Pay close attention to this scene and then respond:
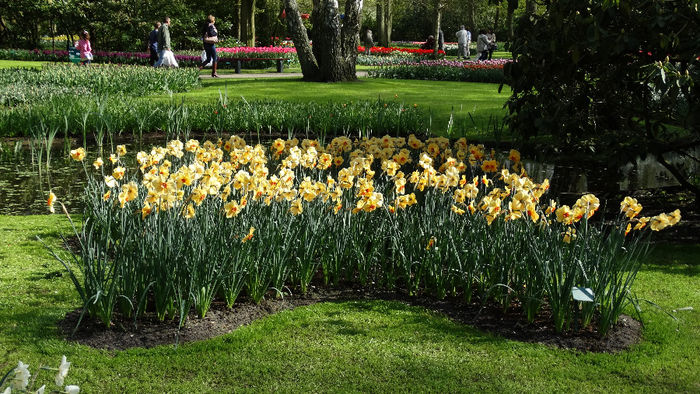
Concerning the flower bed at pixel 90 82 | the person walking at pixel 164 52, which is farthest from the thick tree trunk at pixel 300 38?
the person walking at pixel 164 52

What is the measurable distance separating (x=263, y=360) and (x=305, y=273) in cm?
87

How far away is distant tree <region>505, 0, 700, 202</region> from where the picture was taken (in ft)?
17.3

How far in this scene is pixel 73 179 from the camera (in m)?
8.46

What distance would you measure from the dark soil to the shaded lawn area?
715cm

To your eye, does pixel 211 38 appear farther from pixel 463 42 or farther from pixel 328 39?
pixel 463 42

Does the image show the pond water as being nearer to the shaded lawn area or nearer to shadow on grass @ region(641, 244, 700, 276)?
shadow on grass @ region(641, 244, 700, 276)

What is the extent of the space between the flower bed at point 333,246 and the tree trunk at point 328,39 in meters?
13.8

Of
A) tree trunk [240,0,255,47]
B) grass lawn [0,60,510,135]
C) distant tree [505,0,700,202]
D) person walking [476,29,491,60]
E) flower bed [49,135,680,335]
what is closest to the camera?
flower bed [49,135,680,335]

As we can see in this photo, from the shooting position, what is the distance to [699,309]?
4.48 m

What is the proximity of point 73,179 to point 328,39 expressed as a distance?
11179mm

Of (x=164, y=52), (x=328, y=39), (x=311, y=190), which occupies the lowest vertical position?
(x=311, y=190)

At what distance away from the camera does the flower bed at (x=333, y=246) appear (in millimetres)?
3777

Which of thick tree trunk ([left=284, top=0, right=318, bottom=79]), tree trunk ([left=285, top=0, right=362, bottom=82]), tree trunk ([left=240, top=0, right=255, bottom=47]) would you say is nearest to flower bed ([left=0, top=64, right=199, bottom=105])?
thick tree trunk ([left=284, top=0, right=318, bottom=79])

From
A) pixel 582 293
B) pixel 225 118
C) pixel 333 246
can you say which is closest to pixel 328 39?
pixel 225 118
